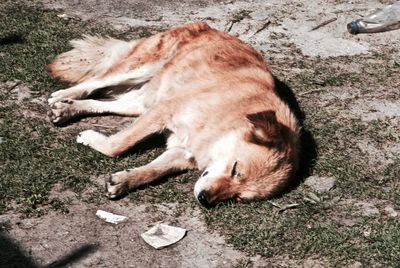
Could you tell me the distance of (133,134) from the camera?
5.42m

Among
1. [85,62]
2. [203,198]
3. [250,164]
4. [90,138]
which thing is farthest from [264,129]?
[85,62]

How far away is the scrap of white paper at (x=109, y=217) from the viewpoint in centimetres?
469

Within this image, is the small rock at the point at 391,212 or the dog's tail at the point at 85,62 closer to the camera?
the small rock at the point at 391,212

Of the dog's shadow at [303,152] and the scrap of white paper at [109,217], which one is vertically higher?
the scrap of white paper at [109,217]

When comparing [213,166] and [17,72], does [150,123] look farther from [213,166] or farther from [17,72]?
[17,72]

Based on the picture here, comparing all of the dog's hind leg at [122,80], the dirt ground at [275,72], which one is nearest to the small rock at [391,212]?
the dirt ground at [275,72]

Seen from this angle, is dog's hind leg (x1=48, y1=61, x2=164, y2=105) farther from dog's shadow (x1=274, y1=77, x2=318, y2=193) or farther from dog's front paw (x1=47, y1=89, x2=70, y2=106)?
dog's shadow (x1=274, y1=77, x2=318, y2=193)

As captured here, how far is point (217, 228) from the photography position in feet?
15.6

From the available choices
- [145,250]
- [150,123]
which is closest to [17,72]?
[150,123]

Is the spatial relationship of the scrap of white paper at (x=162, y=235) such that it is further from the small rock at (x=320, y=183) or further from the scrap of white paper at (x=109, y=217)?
the small rock at (x=320, y=183)

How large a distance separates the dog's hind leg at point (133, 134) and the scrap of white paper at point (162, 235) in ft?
3.10

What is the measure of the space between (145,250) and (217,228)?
573 mm

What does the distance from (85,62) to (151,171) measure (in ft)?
5.97

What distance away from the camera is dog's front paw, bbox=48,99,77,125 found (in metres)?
5.76
